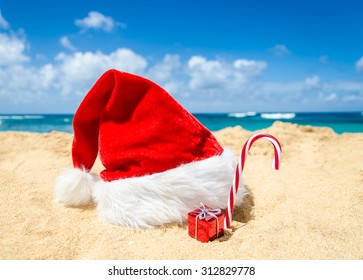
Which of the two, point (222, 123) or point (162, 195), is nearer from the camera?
point (162, 195)

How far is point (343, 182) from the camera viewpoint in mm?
2316

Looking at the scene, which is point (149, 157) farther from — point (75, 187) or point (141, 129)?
point (75, 187)

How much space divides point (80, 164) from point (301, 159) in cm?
235

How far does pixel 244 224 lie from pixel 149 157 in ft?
2.39

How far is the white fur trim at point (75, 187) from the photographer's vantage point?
1.89m

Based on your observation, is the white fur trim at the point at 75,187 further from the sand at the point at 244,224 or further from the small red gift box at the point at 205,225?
the small red gift box at the point at 205,225

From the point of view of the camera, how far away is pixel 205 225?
4.83 feet

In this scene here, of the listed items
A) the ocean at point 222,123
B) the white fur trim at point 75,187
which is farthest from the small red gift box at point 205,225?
the ocean at point 222,123

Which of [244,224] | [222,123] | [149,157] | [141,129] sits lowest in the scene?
[244,224]

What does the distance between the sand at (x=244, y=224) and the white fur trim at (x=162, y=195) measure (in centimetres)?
7

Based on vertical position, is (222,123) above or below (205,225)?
above

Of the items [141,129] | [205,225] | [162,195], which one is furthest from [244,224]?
[141,129]
